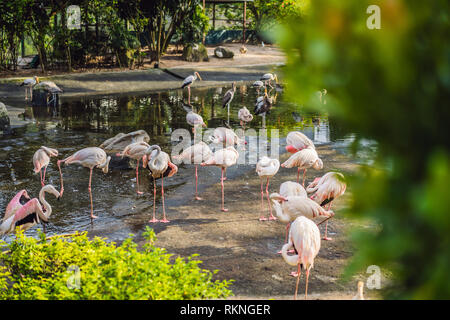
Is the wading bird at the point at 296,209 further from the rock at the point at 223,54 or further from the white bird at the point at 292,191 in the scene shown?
the rock at the point at 223,54

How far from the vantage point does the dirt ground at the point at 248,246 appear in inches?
189

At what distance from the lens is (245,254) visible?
5.51m

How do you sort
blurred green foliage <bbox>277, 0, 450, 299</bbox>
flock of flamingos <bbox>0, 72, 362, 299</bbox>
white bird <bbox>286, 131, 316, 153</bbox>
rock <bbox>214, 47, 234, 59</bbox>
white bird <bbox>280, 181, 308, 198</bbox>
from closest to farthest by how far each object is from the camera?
blurred green foliage <bbox>277, 0, 450, 299</bbox> < flock of flamingos <bbox>0, 72, 362, 299</bbox> < white bird <bbox>280, 181, 308, 198</bbox> < white bird <bbox>286, 131, 316, 153</bbox> < rock <bbox>214, 47, 234, 59</bbox>

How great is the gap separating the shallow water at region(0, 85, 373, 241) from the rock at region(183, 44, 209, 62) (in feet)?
21.1

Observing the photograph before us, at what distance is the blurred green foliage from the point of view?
52.1 inches

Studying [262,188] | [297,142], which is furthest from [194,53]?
[262,188]

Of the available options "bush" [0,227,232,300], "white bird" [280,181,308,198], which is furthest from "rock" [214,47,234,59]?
"bush" [0,227,232,300]

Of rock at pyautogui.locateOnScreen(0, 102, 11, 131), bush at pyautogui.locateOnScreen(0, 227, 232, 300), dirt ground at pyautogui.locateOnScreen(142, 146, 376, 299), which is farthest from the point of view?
rock at pyautogui.locateOnScreen(0, 102, 11, 131)

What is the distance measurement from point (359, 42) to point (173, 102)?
52.4 feet

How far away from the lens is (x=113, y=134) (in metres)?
11.8

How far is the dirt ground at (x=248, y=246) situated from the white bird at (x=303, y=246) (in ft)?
1.00

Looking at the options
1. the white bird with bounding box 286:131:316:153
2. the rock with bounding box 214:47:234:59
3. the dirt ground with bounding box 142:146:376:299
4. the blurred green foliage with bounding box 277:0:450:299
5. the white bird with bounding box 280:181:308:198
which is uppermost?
the rock with bounding box 214:47:234:59

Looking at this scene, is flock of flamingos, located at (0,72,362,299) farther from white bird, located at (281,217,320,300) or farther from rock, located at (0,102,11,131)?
rock, located at (0,102,11,131)

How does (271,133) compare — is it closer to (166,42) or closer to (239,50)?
(166,42)
